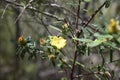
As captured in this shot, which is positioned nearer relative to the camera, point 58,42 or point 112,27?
point 112,27

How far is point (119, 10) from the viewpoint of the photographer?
5980mm

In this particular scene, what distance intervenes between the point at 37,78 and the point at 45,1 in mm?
3371

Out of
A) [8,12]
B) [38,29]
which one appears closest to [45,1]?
[8,12]

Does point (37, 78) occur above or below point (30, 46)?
below

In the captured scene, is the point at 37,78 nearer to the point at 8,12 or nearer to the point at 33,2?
the point at 8,12

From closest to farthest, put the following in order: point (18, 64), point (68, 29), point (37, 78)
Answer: point (68, 29)
point (37, 78)
point (18, 64)

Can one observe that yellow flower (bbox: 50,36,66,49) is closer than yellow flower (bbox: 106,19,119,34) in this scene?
No

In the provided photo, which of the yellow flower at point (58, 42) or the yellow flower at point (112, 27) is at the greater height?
the yellow flower at point (112, 27)

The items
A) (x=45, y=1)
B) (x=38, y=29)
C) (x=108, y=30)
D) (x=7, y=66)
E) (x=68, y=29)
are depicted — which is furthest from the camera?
(x=7, y=66)

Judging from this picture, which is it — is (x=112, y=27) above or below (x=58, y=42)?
above

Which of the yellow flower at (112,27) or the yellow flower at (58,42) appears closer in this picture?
the yellow flower at (112,27)

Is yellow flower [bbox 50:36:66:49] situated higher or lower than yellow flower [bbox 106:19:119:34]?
lower

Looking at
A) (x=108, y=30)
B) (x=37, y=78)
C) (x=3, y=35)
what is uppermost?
(x=108, y=30)

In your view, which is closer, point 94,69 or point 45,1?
point 94,69
